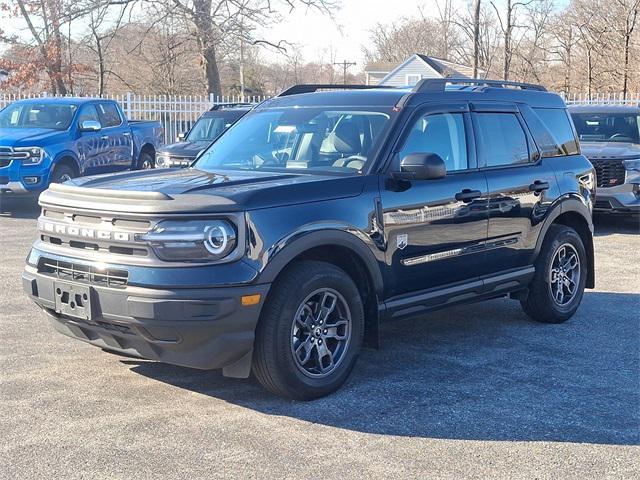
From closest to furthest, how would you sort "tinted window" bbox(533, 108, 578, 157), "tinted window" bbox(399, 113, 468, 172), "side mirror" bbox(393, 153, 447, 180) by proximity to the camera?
"side mirror" bbox(393, 153, 447, 180), "tinted window" bbox(399, 113, 468, 172), "tinted window" bbox(533, 108, 578, 157)

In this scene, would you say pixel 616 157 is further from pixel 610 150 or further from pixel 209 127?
pixel 209 127

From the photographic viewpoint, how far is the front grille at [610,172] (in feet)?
38.4

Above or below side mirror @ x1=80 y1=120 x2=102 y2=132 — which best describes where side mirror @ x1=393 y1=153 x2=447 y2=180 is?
below

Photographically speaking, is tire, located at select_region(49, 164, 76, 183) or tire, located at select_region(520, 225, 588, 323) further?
tire, located at select_region(49, 164, 76, 183)

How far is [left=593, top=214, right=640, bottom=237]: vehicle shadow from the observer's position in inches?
483

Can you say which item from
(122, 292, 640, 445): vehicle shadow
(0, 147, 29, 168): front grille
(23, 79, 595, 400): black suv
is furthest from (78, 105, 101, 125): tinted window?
(122, 292, 640, 445): vehicle shadow

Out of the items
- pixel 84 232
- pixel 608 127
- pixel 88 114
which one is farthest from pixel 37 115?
pixel 84 232

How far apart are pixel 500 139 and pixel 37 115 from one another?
1027cm

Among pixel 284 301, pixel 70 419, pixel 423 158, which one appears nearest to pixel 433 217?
pixel 423 158

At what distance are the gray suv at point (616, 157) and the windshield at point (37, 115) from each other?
340 inches

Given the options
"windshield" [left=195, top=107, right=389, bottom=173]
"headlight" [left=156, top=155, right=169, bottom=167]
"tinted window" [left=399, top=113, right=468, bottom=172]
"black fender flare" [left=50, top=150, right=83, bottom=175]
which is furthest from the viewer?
"headlight" [left=156, top=155, right=169, bottom=167]

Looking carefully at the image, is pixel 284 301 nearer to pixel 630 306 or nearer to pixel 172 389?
pixel 172 389

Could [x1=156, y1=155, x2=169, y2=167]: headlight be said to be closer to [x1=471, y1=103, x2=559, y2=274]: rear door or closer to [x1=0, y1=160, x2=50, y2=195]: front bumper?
[x1=0, y1=160, x2=50, y2=195]: front bumper

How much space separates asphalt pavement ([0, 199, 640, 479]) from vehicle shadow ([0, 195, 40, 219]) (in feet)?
24.5
